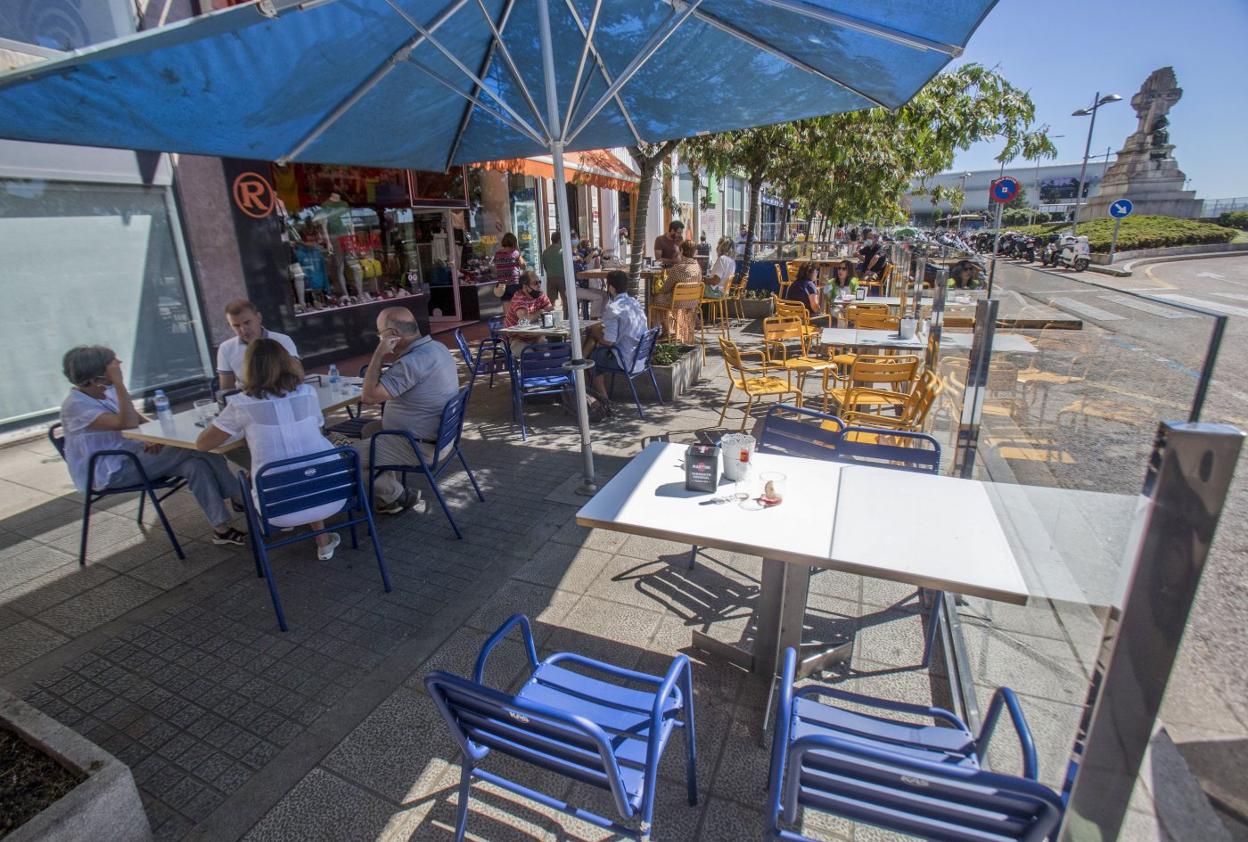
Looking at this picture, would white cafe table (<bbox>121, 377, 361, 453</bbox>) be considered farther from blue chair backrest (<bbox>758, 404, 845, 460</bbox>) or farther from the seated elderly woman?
blue chair backrest (<bbox>758, 404, 845, 460</bbox>)

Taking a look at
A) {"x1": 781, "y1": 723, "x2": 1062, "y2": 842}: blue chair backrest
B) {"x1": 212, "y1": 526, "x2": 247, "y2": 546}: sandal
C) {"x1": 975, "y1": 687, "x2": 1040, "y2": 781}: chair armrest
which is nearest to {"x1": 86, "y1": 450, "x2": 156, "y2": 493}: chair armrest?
{"x1": 212, "y1": 526, "x2": 247, "y2": 546}: sandal

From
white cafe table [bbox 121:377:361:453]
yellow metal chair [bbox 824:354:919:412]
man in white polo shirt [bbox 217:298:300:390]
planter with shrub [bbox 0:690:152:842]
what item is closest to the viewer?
planter with shrub [bbox 0:690:152:842]

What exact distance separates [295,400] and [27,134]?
1869 millimetres

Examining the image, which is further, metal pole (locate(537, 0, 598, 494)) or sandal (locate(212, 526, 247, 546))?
sandal (locate(212, 526, 247, 546))

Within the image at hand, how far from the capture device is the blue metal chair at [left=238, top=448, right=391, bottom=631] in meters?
3.01

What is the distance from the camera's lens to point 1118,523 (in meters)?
1.37

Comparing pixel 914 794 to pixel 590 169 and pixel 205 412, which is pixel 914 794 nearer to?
pixel 205 412

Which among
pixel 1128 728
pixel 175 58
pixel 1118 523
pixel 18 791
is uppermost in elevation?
pixel 175 58

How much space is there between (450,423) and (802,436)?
2.25 meters

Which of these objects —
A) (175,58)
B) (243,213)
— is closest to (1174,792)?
(175,58)

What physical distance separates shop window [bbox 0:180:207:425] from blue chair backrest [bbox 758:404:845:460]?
7.11 m

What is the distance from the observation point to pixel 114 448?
3723 millimetres

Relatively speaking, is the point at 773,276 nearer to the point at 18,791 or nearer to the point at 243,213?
the point at 243,213

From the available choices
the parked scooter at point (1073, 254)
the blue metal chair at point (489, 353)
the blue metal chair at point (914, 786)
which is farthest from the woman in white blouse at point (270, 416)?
the parked scooter at point (1073, 254)
